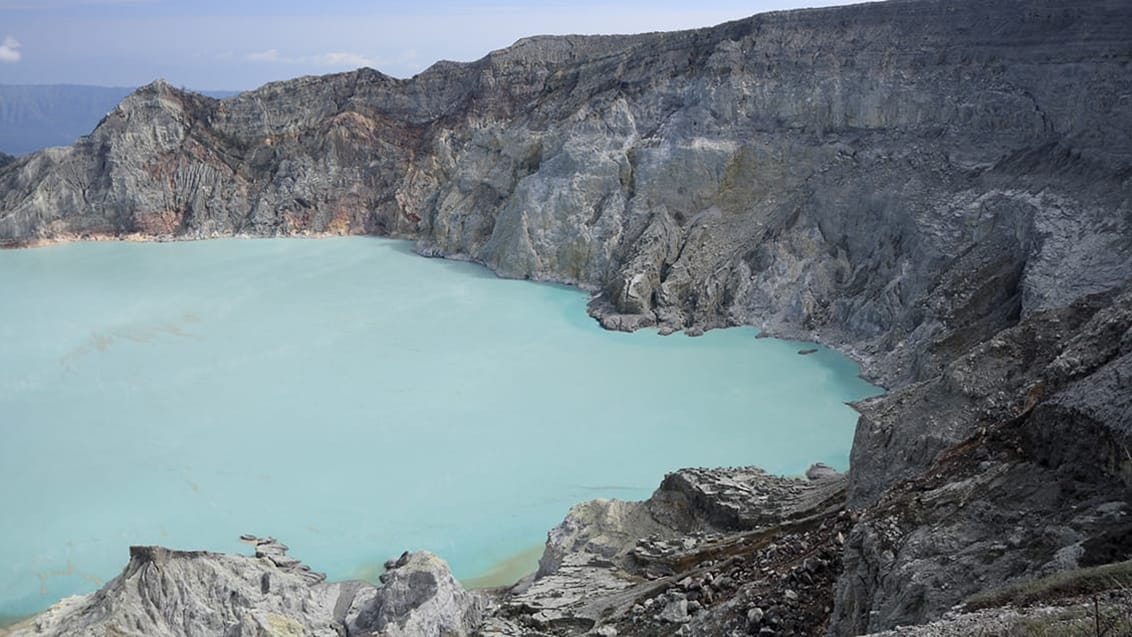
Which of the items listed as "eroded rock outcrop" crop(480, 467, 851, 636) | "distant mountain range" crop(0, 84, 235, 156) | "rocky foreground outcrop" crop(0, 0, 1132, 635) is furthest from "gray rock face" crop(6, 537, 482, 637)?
"distant mountain range" crop(0, 84, 235, 156)

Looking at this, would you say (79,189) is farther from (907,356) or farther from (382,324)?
(907,356)

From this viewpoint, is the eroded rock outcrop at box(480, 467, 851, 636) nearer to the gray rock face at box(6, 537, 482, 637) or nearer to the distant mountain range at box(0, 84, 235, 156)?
the gray rock face at box(6, 537, 482, 637)

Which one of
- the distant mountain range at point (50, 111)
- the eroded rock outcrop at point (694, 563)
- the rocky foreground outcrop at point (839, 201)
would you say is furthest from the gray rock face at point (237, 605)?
the distant mountain range at point (50, 111)

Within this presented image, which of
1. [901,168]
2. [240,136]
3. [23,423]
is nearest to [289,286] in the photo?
[23,423]

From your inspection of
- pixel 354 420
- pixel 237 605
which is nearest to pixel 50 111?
pixel 354 420

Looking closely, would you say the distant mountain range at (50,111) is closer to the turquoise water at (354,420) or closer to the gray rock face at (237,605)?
the turquoise water at (354,420)

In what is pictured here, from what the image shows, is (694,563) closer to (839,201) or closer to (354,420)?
(354,420)

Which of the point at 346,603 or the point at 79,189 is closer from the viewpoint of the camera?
the point at 346,603
